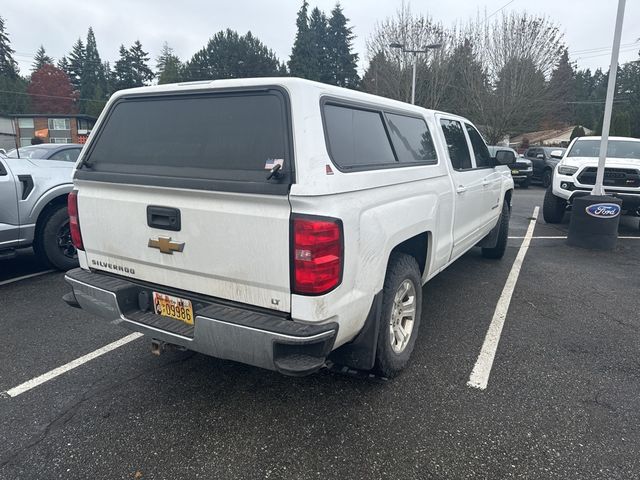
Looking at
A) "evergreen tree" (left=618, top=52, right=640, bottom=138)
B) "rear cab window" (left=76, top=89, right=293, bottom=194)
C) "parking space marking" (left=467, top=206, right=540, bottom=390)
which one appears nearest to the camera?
"rear cab window" (left=76, top=89, right=293, bottom=194)

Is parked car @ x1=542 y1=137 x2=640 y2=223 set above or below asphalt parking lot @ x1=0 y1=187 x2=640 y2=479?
above

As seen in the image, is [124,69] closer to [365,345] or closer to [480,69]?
[480,69]

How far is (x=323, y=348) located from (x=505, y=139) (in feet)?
115

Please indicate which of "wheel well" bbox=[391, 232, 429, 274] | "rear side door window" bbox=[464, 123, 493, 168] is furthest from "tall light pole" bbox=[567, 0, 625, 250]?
"wheel well" bbox=[391, 232, 429, 274]

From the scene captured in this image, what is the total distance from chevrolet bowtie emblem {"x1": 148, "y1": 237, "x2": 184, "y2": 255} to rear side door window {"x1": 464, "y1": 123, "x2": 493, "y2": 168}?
11.1ft

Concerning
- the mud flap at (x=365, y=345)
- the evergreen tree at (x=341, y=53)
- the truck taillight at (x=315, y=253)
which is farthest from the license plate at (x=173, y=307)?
the evergreen tree at (x=341, y=53)

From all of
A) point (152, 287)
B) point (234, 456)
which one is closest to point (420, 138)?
point (152, 287)

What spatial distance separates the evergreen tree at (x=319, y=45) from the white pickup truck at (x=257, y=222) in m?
53.4

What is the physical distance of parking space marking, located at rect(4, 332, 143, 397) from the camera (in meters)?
3.02

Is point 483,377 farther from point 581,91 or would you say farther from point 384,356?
point 581,91

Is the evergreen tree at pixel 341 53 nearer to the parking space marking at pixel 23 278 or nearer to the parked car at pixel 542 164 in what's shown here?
the parked car at pixel 542 164

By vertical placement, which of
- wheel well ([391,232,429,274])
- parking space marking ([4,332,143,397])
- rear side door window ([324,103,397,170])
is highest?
rear side door window ([324,103,397,170])

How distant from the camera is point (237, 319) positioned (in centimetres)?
234

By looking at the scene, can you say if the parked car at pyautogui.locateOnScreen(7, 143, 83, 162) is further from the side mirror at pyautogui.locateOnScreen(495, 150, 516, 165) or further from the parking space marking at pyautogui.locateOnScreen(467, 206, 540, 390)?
the parking space marking at pyautogui.locateOnScreen(467, 206, 540, 390)
